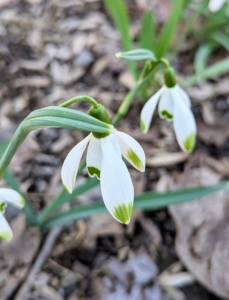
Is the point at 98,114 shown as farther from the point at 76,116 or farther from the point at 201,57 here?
the point at 201,57

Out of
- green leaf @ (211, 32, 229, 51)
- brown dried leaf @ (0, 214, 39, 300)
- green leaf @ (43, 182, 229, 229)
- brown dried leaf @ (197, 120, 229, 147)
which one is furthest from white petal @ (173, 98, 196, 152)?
green leaf @ (211, 32, 229, 51)

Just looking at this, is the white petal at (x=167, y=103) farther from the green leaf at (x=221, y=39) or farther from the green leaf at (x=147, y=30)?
the green leaf at (x=221, y=39)

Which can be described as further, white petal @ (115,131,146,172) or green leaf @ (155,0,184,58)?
green leaf @ (155,0,184,58)

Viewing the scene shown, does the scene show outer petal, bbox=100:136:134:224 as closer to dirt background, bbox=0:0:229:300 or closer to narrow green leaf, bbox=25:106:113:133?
narrow green leaf, bbox=25:106:113:133

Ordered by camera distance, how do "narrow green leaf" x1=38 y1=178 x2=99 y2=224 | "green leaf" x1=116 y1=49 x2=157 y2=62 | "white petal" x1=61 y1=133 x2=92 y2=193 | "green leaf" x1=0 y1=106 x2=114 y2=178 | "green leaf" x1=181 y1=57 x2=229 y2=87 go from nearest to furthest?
"green leaf" x1=0 y1=106 x2=114 y2=178 < "white petal" x1=61 y1=133 x2=92 y2=193 < "green leaf" x1=116 y1=49 x2=157 y2=62 < "narrow green leaf" x1=38 y1=178 x2=99 y2=224 < "green leaf" x1=181 y1=57 x2=229 y2=87

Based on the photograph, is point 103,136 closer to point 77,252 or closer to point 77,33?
point 77,252

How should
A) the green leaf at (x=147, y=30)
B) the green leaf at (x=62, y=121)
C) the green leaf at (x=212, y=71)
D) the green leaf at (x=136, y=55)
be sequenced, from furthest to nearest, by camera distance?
1. the green leaf at (x=212, y=71)
2. the green leaf at (x=147, y=30)
3. the green leaf at (x=136, y=55)
4. the green leaf at (x=62, y=121)

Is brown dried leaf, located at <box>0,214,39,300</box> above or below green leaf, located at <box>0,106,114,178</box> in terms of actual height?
below

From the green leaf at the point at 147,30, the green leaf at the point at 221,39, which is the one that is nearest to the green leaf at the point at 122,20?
the green leaf at the point at 147,30
